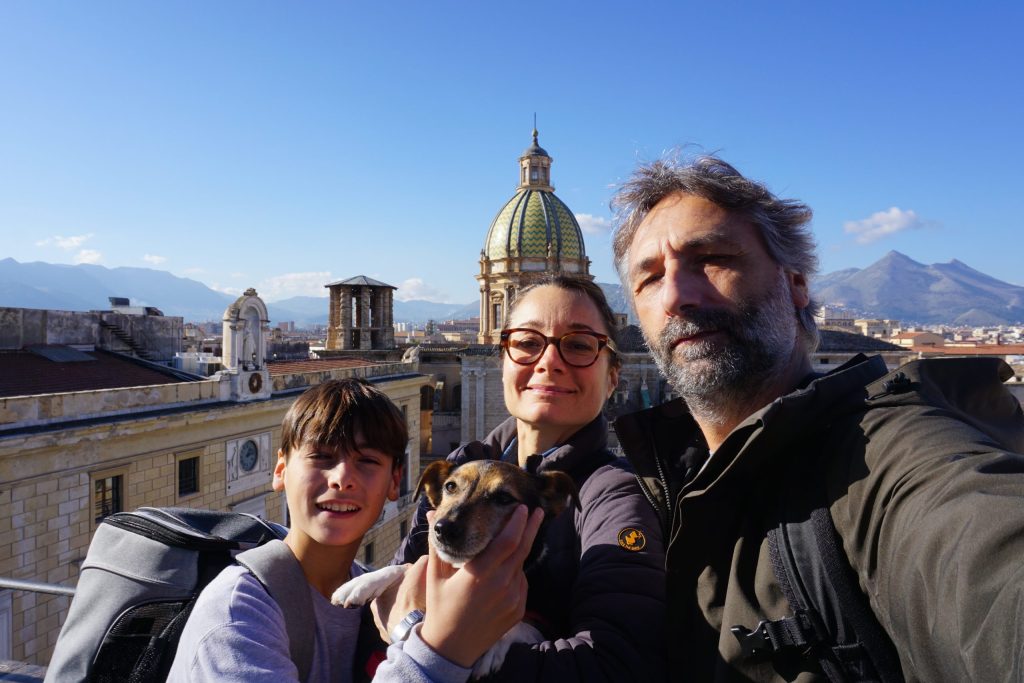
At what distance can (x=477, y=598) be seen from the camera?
187 centimetres

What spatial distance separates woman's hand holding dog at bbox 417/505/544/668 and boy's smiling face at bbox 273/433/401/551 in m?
0.59

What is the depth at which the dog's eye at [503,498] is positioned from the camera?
7.84ft

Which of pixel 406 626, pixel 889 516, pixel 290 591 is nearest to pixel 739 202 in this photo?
pixel 889 516

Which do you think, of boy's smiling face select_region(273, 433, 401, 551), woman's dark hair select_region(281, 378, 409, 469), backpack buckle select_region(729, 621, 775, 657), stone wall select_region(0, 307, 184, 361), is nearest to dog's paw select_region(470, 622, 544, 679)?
backpack buckle select_region(729, 621, 775, 657)

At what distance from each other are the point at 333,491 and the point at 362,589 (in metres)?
0.40

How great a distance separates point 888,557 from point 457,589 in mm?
1186

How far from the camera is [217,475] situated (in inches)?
513

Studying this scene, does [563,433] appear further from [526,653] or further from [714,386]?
[526,653]

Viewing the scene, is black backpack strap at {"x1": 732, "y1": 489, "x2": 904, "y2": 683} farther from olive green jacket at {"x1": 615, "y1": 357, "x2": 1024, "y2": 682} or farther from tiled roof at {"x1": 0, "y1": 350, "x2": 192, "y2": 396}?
tiled roof at {"x1": 0, "y1": 350, "x2": 192, "y2": 396}

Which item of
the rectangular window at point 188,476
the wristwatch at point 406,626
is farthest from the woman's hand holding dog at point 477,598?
the rectangular window at point 188,476

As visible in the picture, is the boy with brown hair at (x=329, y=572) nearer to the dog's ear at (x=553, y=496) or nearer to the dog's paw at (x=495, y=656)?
the dog's paw at (x=495, y=656)

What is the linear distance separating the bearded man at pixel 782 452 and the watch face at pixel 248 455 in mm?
12880

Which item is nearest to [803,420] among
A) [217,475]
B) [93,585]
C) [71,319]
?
[93,585]

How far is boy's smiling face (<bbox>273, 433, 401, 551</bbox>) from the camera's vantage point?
249cm
